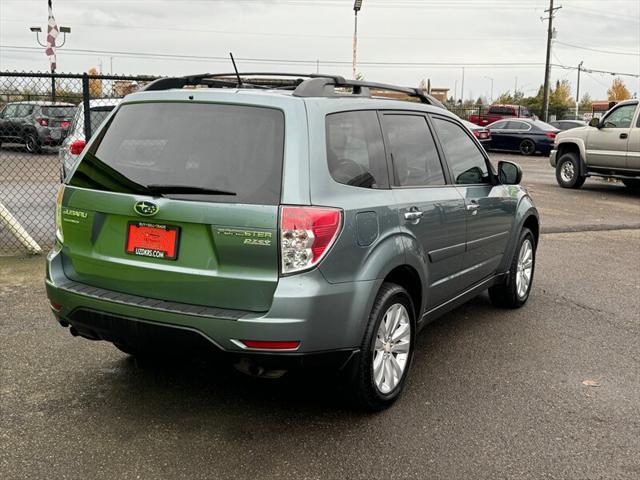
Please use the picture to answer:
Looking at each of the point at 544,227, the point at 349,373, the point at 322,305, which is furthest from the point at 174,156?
the point at 544,227

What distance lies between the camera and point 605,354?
4789mm

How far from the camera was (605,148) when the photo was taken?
48.0 ft

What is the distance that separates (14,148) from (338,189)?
8.73 m

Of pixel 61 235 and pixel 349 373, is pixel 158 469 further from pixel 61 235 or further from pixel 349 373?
pixel 61 235

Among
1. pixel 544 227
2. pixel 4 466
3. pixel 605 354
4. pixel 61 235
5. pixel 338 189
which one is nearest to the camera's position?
pixel 4 466

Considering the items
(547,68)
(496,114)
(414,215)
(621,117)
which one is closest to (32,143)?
(414,215)

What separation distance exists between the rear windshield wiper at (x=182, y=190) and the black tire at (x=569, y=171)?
553 inches

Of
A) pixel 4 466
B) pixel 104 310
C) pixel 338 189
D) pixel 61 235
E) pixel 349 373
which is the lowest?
pixel 4 466

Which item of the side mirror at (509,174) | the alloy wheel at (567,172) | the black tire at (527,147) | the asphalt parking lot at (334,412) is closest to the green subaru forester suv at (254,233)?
the asphalt parking lot at (334,412)

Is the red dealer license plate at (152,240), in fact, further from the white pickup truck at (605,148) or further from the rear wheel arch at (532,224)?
→ the white pickup truck at (605,148)

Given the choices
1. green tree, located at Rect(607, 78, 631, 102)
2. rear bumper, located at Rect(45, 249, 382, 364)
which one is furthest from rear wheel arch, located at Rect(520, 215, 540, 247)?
green tree, located at Rect(607, 78, 631, 102)

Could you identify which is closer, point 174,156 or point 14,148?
point 174,156

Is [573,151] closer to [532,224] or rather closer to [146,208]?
[532,224]

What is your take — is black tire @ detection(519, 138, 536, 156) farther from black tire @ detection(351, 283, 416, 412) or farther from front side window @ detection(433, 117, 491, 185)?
black tire @ detection(351, 283, 416, 412)
